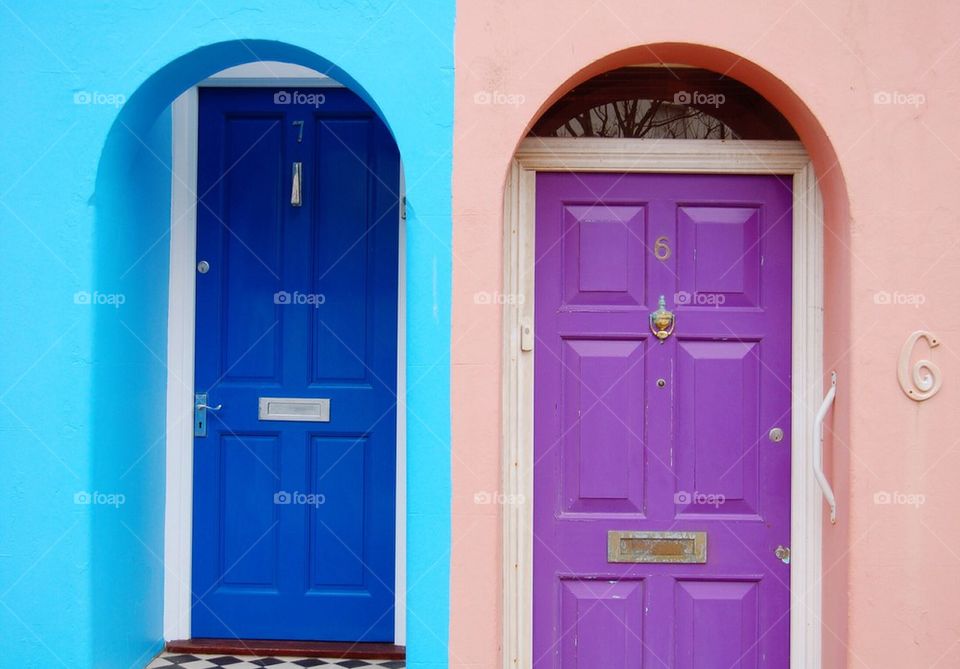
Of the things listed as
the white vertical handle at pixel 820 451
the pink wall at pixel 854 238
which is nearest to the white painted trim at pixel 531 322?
the white vertical handle at pixel 820 451

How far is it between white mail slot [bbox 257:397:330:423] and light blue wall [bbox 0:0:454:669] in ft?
2.74

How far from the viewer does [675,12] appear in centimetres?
337

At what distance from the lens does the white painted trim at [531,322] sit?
11.9 ft

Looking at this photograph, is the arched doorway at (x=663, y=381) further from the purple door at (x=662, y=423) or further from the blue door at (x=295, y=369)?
the blue door at (x=295, y=369)

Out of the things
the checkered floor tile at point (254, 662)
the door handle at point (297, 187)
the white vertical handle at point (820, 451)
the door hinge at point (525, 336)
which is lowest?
the checkered floor tile at point (254, 662)

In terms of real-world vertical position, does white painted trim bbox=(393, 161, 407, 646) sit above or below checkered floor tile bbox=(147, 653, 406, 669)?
above

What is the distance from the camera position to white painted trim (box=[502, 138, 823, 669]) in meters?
3.64

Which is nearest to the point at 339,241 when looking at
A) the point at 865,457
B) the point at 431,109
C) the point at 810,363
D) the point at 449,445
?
the point at 431,109

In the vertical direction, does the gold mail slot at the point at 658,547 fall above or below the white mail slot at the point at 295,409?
below

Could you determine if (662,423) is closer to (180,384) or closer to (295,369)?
(295,369)

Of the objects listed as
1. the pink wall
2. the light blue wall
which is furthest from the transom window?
the light blue wall

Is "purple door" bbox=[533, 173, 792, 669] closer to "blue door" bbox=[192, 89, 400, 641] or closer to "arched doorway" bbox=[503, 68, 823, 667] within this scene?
"arched doorway" bbox=[503, 68, 823, 667]

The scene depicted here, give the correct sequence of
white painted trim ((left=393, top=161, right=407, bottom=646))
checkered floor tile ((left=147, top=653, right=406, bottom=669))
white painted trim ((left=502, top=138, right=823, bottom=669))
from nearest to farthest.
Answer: white painted trim ((left=502, top=138, right=823, bottom=669)) → checkered floor tile ((left=147, top=653, right=406, bottom=669)) → white painted trim ((left=393, top=161, right=407, bottom=646))

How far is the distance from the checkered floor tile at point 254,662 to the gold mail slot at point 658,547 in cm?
112
